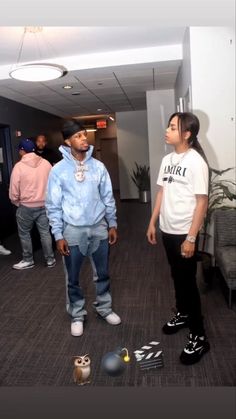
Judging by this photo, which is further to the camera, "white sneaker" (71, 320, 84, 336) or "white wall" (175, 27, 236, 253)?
"white wall" (175, 27, 236, 253)

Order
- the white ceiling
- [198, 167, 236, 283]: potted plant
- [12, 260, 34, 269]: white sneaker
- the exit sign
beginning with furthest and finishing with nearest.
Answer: the exit sign < [12, 260, 34, 269]: white sneaker < the white ceiling < [198, 167, 236, 283]: potted plant

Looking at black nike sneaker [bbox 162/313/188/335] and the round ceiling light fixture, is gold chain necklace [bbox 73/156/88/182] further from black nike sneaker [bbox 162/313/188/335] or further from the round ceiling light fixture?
the round ceiling light fixture

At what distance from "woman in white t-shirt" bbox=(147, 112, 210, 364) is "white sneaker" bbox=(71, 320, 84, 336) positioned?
63 cm

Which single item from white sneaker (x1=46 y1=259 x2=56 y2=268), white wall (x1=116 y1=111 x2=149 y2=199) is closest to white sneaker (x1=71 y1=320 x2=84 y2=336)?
white sneaker (x1=46 y1=259 x2=56 y2=268)

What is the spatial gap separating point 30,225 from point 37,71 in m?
1.42

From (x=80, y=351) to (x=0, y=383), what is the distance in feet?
1.45

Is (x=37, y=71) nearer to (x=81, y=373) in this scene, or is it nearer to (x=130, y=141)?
(x=81, y=373)

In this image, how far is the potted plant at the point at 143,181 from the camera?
7660 millimetres

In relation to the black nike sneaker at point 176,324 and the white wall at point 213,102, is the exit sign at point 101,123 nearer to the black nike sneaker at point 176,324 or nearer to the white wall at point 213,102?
the white wall at point 213,102

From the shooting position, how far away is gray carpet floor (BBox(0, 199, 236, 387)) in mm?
1650

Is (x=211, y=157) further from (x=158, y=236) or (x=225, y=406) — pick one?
(x=225, y=406)

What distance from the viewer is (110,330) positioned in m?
2.10

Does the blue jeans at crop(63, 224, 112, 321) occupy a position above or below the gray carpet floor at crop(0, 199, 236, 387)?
above

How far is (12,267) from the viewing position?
134 inches
